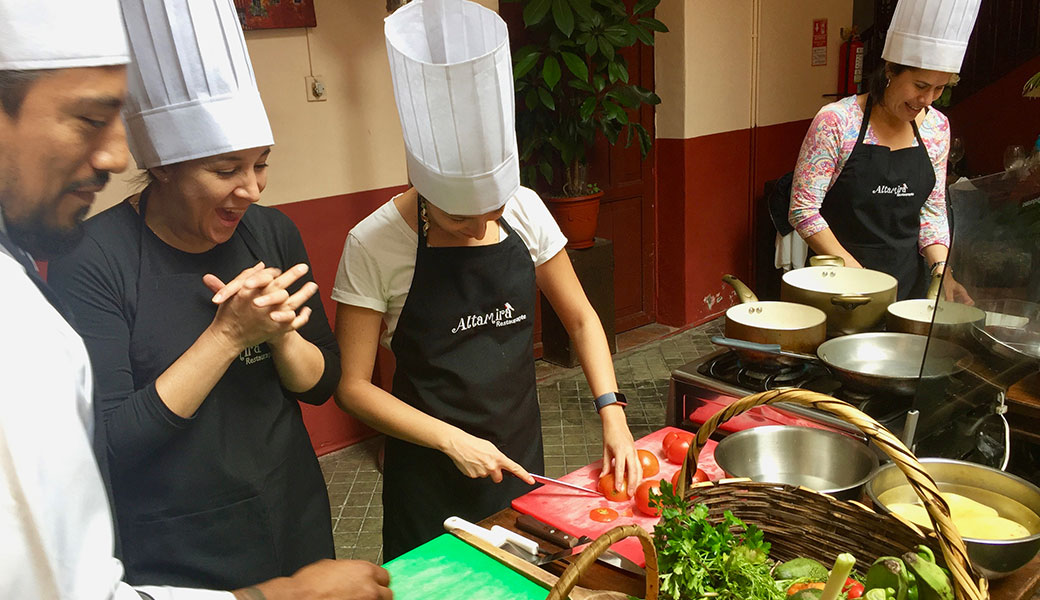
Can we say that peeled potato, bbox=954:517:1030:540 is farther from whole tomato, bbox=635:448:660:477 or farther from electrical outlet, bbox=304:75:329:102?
electrical outlet, bbox=304:75:329:102

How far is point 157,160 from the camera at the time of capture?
0.91 m

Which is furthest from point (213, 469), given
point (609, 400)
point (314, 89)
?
point (314, 89)

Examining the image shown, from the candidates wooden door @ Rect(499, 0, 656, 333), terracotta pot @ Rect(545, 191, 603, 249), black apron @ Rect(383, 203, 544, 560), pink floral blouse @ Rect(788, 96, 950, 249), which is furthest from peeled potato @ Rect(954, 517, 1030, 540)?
wooden door @ Rect(499, 0, 656, 333)

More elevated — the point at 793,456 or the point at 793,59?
the point at 793,59

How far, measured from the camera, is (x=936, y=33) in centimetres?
220

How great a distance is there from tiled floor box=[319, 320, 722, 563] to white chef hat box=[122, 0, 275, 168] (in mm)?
1995

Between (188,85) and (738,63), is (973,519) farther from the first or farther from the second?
(738,63)

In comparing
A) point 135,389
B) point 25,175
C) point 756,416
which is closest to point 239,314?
point 135,389

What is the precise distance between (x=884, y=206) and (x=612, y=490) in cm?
167

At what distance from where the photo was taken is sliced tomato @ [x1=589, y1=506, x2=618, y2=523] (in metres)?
1.37

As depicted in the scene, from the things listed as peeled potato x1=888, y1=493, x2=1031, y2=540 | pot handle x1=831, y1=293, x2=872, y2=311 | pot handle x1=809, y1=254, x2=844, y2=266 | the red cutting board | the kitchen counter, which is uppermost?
pot handle x1=831, y1=293, x2=872, y2=311

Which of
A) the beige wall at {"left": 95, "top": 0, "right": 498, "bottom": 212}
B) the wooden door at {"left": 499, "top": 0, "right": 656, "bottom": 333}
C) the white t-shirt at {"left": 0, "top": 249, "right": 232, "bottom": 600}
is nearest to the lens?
the white t-shirt at {"left": 0, "top": 249, "right": 232, "bottom": 600}

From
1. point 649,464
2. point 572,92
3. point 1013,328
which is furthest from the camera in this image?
point 572,92

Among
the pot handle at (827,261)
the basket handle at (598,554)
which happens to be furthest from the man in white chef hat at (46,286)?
the pot handle at (827,261)
